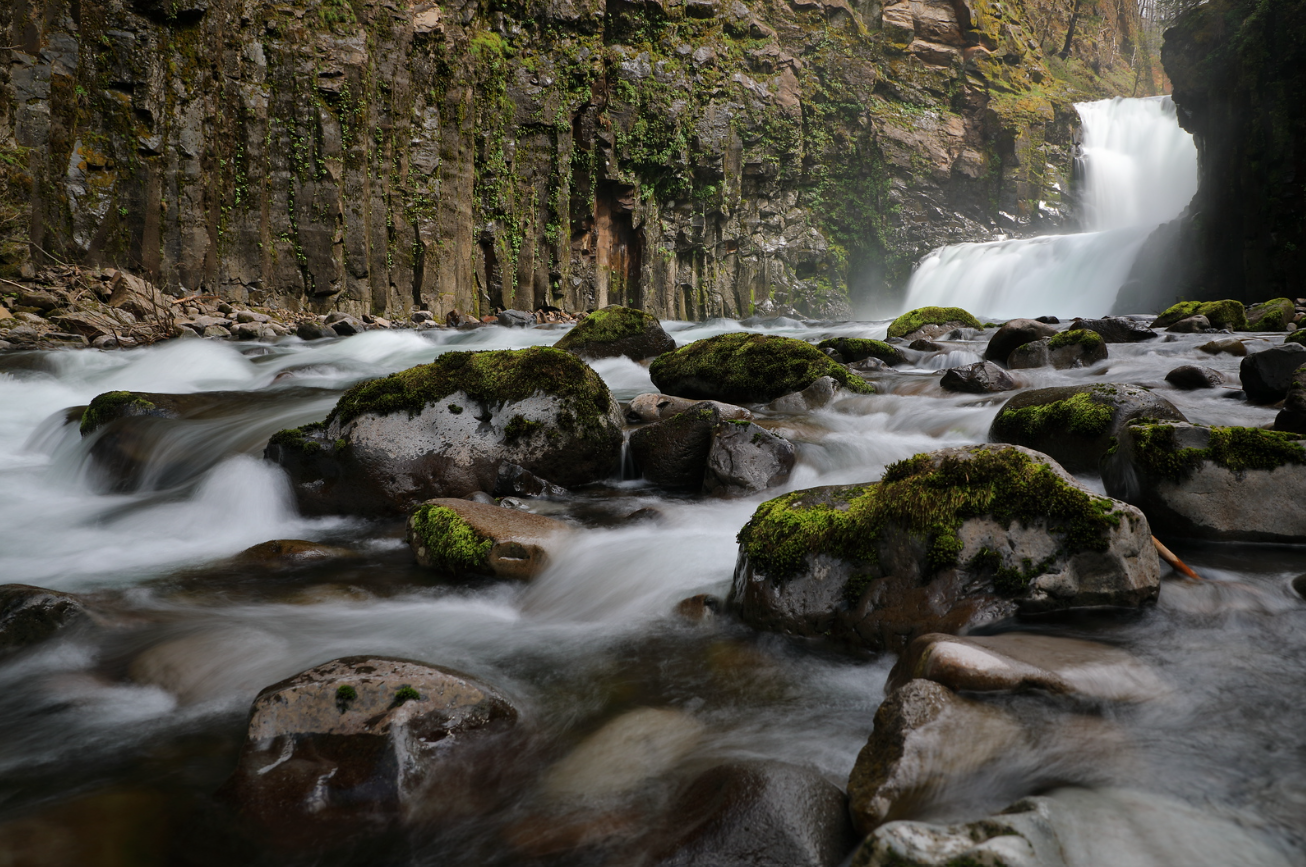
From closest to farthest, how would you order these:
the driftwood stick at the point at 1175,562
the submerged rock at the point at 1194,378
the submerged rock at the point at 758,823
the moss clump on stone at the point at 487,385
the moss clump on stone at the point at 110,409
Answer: the submerged rock at the point at 758,823 → the driftwood stick at the point at 1175,562 → the moss clump on stone at the point at 487,385 → the moss clump on stone at the point at 110,409 → the submerged rock at the point at 1194,378

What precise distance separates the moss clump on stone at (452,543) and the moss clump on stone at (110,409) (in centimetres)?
452

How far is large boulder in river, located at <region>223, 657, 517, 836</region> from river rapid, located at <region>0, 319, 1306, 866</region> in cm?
11

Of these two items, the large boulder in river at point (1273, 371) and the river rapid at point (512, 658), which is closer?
the river rapid at point (512, 658)

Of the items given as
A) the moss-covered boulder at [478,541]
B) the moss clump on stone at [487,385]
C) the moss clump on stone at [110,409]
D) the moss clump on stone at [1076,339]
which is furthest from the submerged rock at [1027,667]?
the moss clump on stone at [1076,339]

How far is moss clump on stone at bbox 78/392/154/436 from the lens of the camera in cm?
702

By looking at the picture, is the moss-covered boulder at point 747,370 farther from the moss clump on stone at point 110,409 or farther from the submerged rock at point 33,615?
the submerged rock at point 33,615

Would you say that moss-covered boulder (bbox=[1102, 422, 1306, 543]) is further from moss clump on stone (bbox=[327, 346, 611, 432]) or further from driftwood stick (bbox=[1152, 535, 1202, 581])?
moss clump on stone (bbox=[327, 346, 611, 432])

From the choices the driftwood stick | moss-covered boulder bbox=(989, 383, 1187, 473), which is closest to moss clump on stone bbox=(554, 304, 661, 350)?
moss-covered boulder bbox=(989, 383, 1187, 473)

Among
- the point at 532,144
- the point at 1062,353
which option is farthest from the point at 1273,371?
the point at 532,144

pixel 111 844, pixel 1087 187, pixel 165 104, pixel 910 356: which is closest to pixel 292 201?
pixel 165 104

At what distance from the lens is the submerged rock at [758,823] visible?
1.82 metres

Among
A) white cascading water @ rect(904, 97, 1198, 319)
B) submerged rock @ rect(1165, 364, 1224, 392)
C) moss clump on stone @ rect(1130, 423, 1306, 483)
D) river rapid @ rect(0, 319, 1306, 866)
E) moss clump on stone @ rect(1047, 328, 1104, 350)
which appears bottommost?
river rapid @ rect(0, 319, 1306, 866)

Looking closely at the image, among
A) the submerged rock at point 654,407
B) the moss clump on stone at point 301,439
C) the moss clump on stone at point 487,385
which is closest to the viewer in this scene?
the moss clump on stone at point 301,439

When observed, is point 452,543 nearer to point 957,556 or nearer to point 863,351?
point 957,556
